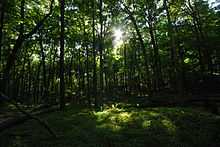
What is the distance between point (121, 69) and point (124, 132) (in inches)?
1664

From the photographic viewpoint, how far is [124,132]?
32.1 feet

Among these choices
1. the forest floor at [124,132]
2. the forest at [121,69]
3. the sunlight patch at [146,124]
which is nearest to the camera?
the forest floor at [124,132]

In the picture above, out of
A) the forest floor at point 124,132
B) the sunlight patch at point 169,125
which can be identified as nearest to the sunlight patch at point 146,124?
the forest floor at point 124,132

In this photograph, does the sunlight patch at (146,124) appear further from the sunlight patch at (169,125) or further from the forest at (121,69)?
the sunlight patch at (169,125)

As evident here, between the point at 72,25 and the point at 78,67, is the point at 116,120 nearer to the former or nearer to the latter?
the point at 72,25

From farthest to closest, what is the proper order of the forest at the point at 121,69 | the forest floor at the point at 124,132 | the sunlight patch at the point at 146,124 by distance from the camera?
the sunlight patch at the point at 146,124, the forest at the point at 121,69, the forest floor at the point at 124,132

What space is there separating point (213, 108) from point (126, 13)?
56.5 feet

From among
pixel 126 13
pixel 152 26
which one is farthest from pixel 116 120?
pixel 152 26

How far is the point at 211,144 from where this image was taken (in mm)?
8656

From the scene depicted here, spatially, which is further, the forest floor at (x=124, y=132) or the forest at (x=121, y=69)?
the forest at (x=121, y=69)

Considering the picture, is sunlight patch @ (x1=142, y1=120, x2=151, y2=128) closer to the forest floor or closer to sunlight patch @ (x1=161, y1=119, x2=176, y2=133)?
the forest floor

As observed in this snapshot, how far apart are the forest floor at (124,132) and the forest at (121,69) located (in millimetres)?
37

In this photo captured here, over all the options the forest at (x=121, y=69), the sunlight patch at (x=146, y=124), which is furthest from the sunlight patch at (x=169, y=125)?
the sunlight patch at (x=146, y=124)

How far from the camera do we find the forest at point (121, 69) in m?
9.42
